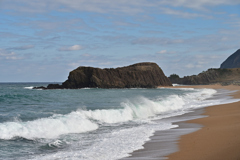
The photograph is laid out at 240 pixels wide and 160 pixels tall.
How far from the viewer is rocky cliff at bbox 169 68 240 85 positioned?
131m

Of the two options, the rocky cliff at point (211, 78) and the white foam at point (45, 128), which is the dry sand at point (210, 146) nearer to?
the white foam at point (45, 128)

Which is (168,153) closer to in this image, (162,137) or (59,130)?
(162,137)

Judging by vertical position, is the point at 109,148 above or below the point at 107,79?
below

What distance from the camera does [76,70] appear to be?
79438 mm

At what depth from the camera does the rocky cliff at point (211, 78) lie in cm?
13088

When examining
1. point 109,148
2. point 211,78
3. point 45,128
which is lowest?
point 109,148


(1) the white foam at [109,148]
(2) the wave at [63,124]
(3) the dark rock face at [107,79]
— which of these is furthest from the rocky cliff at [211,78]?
(1) the white foam at [109,148]

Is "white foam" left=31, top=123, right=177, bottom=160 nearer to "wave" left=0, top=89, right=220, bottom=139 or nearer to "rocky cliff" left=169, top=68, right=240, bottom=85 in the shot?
"wave" left=0, top=89, right=220, bottom=139

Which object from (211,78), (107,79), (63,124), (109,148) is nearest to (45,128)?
(63,124)

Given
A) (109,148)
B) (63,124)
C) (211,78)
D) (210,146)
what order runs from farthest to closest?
(211,78)
(63,124)
(109,148)
(210,146)

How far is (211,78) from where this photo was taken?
450ft

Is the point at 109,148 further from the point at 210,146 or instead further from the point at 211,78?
the point at 211,78

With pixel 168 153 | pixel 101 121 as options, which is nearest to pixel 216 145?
pixel 168 153

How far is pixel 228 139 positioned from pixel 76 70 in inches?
2836
